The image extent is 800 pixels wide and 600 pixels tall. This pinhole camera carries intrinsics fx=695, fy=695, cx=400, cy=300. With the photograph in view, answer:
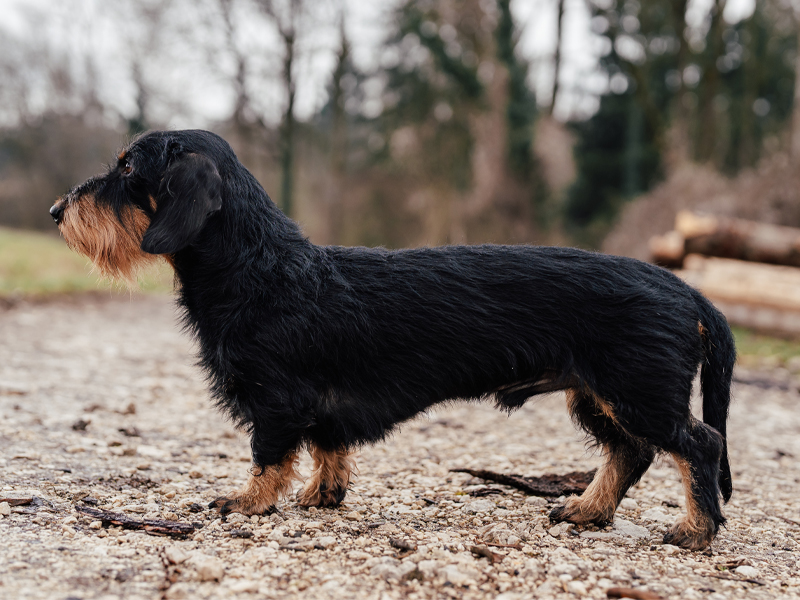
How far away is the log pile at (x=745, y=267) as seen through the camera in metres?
10.9

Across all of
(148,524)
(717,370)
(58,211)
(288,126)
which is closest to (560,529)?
(717,370)

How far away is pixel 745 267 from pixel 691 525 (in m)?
9.31

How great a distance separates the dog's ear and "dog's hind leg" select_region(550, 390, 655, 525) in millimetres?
2106

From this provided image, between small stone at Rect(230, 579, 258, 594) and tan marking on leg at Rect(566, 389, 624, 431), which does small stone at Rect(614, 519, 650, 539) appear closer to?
tan marking on leg at Rect(566, 389, 624, 431)

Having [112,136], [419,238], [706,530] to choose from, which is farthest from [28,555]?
[112,136]

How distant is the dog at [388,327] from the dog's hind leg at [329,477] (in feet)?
0.36

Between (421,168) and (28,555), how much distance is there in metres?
25.3

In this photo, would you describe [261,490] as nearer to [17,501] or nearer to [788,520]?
[17,501]

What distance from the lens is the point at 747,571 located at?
10.1 ft

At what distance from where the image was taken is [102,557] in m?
2.85

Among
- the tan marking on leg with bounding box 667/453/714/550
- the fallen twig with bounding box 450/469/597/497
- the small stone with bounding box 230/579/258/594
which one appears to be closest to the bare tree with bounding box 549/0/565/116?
the fallen twig with bounding box 450/469/597/497

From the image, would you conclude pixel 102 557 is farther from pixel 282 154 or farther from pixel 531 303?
pixel 282 154

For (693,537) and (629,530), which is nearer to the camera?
(693,537)

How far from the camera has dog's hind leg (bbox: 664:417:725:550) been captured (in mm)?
3342
